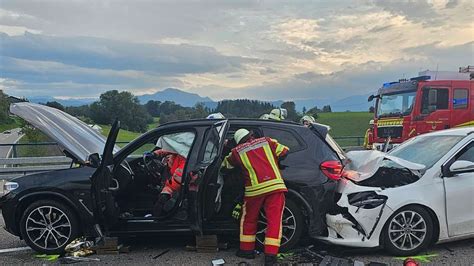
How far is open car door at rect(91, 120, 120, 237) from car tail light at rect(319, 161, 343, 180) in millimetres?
2443

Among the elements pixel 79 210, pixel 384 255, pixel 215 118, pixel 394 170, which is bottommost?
pixel 384 255

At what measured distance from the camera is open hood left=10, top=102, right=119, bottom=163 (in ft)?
18.1

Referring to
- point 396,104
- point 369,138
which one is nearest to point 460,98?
point 396,104

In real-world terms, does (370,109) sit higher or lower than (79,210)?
higher

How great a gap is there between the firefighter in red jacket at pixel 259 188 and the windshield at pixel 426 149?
1.86 m

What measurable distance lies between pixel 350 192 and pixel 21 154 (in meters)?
9.56

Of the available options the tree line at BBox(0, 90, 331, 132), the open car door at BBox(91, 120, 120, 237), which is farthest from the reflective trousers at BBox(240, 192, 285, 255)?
the tree line at BBox(0, 90, 331, 132)

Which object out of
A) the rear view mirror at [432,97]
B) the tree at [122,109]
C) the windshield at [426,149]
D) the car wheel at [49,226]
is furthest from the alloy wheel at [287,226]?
the rear view mirror at [432,97]

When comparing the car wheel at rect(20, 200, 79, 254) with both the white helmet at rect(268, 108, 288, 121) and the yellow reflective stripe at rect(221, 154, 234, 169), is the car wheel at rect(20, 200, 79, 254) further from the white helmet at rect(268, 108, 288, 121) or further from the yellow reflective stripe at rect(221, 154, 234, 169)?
the white helmet at rect(268, 108, 288, 121)

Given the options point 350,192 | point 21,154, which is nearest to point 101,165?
point 350,192

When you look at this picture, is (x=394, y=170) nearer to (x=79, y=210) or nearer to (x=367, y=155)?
(x=367, y=155)

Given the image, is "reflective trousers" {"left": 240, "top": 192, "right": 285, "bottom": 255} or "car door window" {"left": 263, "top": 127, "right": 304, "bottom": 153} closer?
"reflective trousers" {"left": 240, "top": 192, "right": 285, "bottom": 255}

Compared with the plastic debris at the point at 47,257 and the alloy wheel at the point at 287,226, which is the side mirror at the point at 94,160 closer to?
the plastic debris at the point at 47,257

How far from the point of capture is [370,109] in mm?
14609
